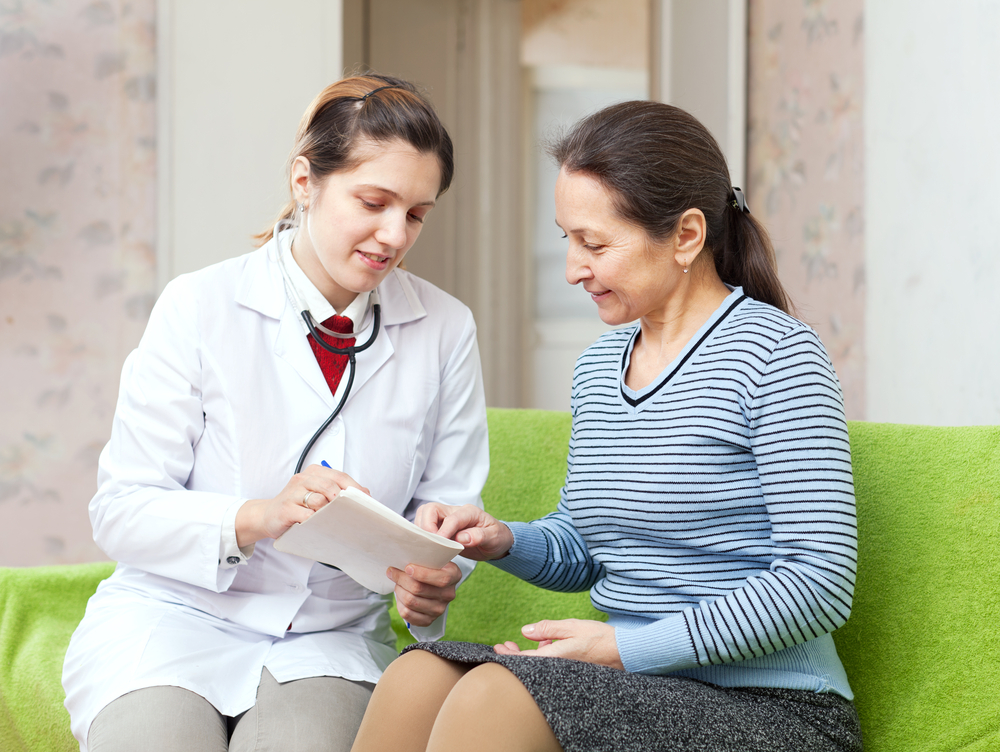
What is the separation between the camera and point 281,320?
1.33m

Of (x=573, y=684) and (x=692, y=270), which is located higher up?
(x=692, y=270)

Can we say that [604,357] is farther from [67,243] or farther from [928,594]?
[67,243]

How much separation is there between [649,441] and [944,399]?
3.87 ft

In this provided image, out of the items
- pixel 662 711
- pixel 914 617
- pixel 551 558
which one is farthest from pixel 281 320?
pixel 914 617

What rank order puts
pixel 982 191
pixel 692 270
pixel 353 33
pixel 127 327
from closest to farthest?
pixel 692 270 → pixel 982 191 → pixel 127 327 → pixel 353 33

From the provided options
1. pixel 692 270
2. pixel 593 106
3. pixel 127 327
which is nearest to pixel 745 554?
pixel 692 270

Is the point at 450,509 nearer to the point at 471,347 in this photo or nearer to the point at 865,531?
the point at 471,347

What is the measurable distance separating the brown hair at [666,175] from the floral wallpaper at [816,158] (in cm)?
109

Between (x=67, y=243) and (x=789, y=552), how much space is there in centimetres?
228

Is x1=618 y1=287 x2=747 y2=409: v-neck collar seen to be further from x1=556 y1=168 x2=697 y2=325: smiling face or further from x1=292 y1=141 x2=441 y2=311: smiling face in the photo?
x1=292 y1=141 x2=441 y2=311: smiling face

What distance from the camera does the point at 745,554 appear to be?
1.08 m

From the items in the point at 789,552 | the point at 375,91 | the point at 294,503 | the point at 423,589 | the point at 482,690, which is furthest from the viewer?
the point at 375,91

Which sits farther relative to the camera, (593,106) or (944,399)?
(593,106)

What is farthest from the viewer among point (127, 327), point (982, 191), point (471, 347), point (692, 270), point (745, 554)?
point (127, 327)
